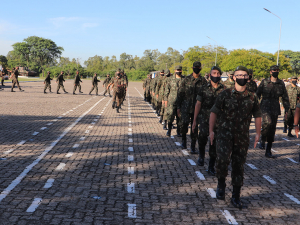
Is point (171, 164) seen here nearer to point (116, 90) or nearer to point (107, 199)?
point (107, 199)

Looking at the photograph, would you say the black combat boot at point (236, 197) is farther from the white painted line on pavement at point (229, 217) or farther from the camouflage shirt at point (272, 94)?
the camouflage shirt at point (272, 94)

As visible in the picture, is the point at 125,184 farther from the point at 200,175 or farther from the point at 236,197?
the point at 236,197

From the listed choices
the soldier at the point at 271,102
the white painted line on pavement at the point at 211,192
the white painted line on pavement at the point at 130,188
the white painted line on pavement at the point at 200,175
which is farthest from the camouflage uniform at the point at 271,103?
the white painted line on pavement at the point at 130,188

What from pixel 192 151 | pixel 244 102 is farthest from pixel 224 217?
pixel 192 151

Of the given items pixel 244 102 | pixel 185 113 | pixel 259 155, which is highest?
pixel 244 102

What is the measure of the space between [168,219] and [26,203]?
1861 mm

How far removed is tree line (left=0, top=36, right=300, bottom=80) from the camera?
243ft

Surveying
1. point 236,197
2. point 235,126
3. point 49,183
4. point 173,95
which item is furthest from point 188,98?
point 49,183

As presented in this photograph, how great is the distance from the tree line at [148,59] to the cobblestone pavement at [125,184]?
55816mm

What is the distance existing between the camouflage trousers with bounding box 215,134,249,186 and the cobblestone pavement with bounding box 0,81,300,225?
46 cm

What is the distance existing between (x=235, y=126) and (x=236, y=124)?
0.03 m

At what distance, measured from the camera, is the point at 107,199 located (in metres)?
4.61

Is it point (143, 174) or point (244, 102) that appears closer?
point (244, 102)

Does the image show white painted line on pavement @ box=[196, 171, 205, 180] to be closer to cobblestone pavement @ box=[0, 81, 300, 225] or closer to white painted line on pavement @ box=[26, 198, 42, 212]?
cobblestone pavement @ box=[0, 81, 300, 225]
